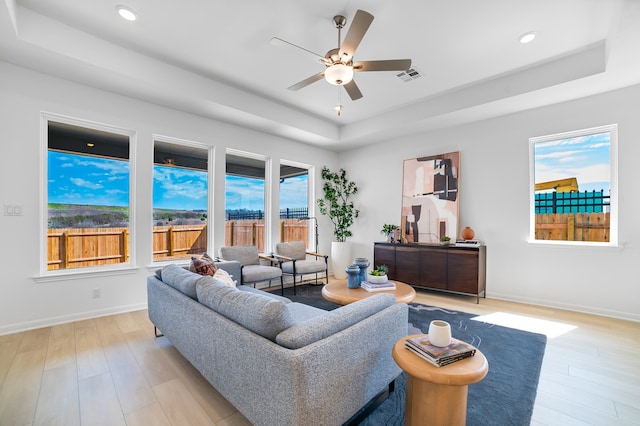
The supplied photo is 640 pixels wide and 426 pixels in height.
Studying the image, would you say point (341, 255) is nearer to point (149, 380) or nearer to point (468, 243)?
point (468, 243)

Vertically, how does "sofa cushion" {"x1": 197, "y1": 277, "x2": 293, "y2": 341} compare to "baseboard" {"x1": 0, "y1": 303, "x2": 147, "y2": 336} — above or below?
above

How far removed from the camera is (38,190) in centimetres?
308

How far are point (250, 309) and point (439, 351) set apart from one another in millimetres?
1014

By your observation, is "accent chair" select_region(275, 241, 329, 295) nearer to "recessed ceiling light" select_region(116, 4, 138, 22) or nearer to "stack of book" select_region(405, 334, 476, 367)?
"stack of book" select_region(405, 334, 476, 367)

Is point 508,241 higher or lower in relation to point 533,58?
lower

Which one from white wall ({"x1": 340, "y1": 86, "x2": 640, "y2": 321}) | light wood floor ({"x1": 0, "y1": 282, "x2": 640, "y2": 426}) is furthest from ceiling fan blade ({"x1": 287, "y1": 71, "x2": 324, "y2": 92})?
white wall ({"x1": 340, "y1": 86, "x2": 640, "y2": 321})

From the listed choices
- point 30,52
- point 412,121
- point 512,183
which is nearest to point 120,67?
point 30,52

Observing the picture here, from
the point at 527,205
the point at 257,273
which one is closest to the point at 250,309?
the point at 257,273

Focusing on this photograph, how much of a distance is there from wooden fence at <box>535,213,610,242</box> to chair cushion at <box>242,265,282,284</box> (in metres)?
3.84

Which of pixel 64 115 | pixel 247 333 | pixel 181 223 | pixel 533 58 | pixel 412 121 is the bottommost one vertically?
pixel 247 333

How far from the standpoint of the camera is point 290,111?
464 centimetres

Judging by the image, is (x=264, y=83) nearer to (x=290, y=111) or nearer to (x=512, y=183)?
(x=290, y=111)

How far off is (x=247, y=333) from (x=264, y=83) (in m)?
3.40

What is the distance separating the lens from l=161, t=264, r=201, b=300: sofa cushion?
2.08 m
